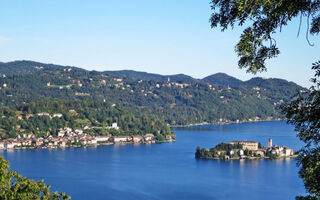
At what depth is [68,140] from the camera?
164 feet

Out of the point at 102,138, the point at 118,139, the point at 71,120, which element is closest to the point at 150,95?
the point at 71,120

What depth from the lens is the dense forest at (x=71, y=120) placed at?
53094 mm

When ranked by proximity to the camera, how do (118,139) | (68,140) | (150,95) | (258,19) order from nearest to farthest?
(258,19) → (68,140) → (118,139) → (150,95)

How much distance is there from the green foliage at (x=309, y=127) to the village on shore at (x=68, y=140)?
43.5m

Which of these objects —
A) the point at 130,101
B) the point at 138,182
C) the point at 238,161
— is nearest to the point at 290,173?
the point at 238,161

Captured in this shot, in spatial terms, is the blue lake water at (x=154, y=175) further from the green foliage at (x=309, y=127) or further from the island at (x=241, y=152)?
the green foliage at (x=309, y=127)

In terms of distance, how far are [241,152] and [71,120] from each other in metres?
25.4

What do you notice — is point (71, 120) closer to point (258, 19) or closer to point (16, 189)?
point (16, 189)

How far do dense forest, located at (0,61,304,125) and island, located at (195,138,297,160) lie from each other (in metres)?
42.3

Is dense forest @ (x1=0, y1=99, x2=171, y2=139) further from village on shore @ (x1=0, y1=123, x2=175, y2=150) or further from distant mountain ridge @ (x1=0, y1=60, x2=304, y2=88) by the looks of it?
distant mountain ridge @ (x1=0, y1=60, x2=304, y2=88)

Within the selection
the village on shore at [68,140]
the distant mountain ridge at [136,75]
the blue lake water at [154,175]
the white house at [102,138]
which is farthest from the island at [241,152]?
the distant mountain ridge at [136,75]

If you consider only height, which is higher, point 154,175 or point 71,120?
point 71,120

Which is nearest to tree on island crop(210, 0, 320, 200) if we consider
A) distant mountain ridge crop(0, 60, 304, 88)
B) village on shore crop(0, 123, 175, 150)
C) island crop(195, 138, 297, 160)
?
island crop(195, 138, 297, 160)

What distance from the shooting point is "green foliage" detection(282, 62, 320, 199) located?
3.85 meters
